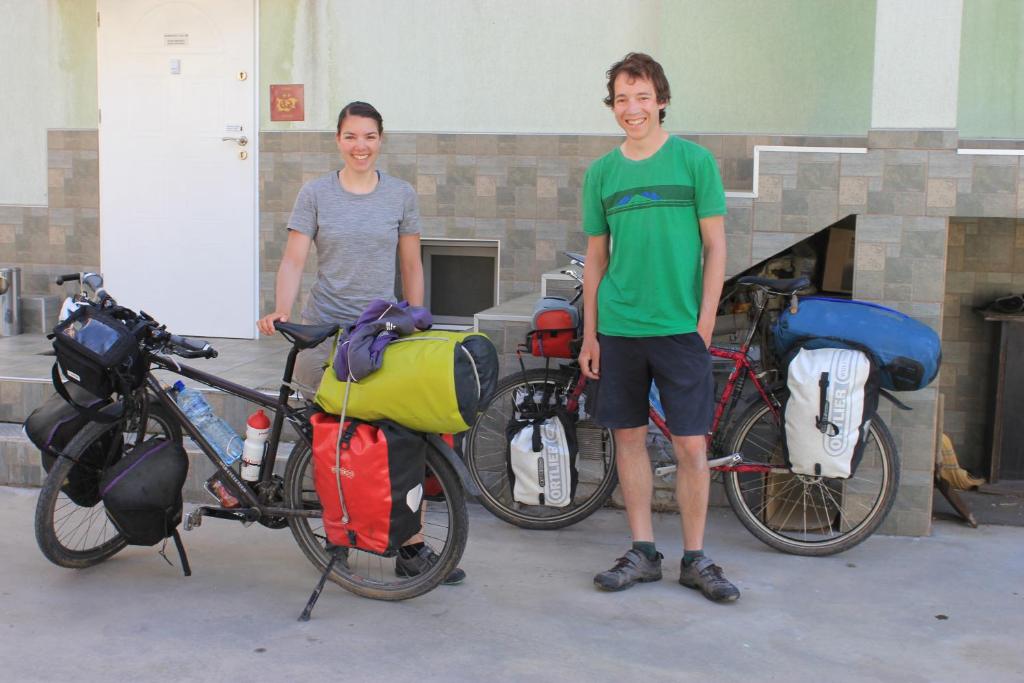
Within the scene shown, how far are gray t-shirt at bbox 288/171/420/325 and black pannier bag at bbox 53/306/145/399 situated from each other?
71 cm

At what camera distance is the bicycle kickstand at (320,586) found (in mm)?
4008

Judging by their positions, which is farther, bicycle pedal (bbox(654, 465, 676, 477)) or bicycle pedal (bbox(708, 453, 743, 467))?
bicycle pedal (bbox(654, 465, 676, 477))

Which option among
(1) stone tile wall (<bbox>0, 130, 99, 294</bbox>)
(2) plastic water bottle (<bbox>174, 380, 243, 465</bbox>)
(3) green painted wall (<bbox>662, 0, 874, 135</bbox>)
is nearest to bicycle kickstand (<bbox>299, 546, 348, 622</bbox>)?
(2) plastic water bottle (<bbox>174, 380, 243, 465</bbox>)

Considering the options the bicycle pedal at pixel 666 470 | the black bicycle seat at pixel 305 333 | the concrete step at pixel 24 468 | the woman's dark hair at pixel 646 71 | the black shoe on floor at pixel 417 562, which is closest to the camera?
the black bicycle seat at pixel 305 333

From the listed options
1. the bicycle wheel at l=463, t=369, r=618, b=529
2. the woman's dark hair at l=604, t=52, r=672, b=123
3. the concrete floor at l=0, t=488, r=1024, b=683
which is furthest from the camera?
the bicycle wheel at l=463, t=369, r=618, b=529

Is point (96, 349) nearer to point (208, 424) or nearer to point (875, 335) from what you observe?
point (208, 424)

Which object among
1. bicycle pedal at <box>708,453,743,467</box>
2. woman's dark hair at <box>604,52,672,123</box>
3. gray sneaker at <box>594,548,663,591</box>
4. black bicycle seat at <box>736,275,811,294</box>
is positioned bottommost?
gray sneaker at <box>594,548,663,591</box>

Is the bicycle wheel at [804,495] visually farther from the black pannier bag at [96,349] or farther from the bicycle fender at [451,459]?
the black pannier bag at [96,349]

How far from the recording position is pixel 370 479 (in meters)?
3.92

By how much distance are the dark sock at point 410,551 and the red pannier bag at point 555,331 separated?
3.60 feet

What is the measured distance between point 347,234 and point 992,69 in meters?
4.13

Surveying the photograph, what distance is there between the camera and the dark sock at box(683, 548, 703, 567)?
4.35 m

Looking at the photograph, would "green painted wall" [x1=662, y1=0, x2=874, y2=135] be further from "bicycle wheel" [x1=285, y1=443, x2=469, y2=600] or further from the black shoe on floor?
the black shoe on floor

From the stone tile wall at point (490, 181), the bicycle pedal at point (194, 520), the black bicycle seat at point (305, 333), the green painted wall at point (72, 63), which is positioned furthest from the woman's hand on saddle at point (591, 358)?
the green painted wall at point (72, 63)
